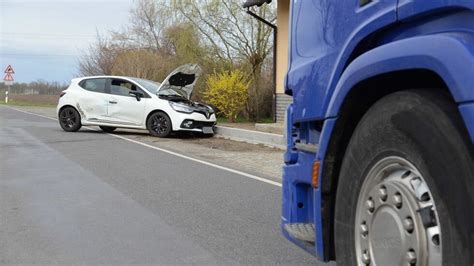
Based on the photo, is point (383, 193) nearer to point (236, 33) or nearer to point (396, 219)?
point (396, 219)

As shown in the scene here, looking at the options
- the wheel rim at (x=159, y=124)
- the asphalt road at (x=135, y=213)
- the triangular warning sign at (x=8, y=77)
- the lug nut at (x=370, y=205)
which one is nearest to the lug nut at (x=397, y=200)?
the lug nut at (x=370, y=205)

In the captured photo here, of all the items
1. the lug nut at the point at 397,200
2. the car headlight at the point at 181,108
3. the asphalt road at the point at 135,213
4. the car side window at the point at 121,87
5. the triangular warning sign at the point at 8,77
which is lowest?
the asphalt road at the point at 135,213

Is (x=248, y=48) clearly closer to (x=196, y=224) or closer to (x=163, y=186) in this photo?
(x=163, y=186)

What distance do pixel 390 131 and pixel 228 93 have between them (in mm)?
18423

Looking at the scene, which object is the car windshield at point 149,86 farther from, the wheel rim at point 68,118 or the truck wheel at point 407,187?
the truck wheel at point 407,187

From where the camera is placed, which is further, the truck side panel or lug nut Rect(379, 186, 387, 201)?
the truck side panel

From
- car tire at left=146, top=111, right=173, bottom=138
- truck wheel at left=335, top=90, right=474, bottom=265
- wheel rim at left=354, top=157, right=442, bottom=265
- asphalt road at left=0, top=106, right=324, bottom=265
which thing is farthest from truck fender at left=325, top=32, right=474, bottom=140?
car tire at left=146, top=111, right=173, bottom=138

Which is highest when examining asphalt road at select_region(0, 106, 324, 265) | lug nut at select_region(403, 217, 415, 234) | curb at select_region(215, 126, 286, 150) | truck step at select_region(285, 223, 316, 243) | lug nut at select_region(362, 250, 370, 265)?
lug nut at select_region(403, 217, 415, 234)

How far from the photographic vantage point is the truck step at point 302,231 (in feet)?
10.7

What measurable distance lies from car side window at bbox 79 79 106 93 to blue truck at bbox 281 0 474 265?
45.8 feet

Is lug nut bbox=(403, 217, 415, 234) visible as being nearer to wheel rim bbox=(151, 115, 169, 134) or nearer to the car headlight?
the car headlight

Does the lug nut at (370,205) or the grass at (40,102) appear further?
the grass at (40,102)

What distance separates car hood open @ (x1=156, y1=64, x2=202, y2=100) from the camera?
53.0 feet

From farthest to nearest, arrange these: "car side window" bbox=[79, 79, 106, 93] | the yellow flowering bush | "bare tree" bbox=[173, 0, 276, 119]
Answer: "bare tree" bbox=[173, 0, 276, 119], the yellow flowering bush, "car side window" bbox=[79, 79, 106, 93]
